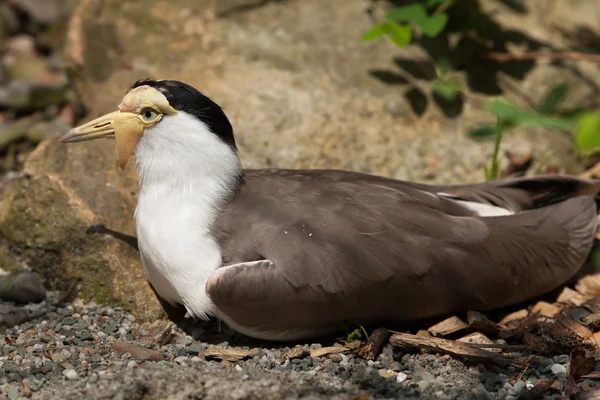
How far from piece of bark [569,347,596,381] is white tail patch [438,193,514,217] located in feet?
3.68

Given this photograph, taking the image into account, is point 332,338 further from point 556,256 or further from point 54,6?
point 54,6

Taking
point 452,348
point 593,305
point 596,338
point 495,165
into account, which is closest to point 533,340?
point 596,338

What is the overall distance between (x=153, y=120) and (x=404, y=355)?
1.95m

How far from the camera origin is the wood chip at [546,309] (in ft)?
16.4

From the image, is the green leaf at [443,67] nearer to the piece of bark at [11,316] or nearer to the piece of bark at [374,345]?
the piece of bark at [374,345]

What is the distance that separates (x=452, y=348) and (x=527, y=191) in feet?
4.99

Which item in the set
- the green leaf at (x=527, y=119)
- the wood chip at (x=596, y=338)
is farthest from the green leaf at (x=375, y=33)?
the wood chip at (x=596, y=338)

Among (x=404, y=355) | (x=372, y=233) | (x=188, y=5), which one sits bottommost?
(x=404, y=355)

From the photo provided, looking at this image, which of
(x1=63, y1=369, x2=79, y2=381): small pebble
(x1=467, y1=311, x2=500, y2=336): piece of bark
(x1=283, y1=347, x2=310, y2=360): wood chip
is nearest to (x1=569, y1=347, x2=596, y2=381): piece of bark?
(x1=467, y1=311, x2=500, y2=336): piece of bark

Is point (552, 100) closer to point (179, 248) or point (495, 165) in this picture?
point (495, 165)

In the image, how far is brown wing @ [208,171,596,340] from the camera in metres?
4.32

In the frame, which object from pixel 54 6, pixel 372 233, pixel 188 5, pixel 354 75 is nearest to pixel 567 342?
pixel 372 233

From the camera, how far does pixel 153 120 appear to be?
466 centimetres

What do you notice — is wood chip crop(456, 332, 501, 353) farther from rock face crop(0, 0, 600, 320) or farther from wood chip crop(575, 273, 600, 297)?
rock face crop(0, 0, 600, 320)
